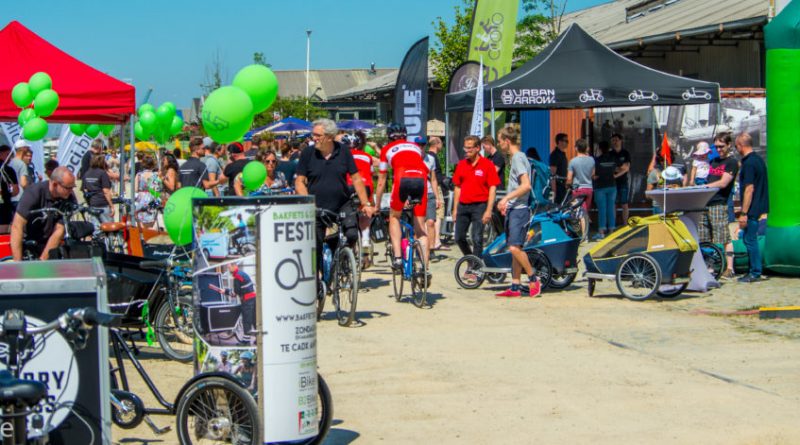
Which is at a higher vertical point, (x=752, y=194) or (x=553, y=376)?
(x=752, y=194)

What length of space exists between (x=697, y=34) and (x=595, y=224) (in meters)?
7.91

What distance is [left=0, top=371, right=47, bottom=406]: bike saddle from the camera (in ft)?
12.8

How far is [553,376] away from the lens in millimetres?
7723

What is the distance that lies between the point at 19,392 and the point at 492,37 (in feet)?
59.8

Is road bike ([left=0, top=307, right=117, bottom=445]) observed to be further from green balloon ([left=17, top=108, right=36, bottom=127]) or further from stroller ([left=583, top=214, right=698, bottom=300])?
green balloon ([left=17, top=108, right=36, bottom=127])

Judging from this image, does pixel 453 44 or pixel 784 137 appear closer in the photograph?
pixel 784 137

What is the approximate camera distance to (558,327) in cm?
988

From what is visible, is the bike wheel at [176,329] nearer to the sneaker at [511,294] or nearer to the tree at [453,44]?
the sneaker at [511,294]

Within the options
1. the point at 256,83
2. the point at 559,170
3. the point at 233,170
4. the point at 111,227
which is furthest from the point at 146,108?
the point at 256,83

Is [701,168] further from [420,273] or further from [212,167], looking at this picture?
[212,167]

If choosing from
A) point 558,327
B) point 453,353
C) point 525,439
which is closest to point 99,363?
point 525,439

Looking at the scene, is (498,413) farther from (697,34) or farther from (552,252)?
(697,34)

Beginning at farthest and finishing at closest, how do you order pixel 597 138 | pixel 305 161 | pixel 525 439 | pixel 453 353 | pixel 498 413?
pixel 597 138, pixel 305 161, pixel 453 353, pixel 498 413, pixel 525 439

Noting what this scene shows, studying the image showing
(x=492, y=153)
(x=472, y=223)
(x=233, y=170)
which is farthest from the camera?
(x=492, y=153)
